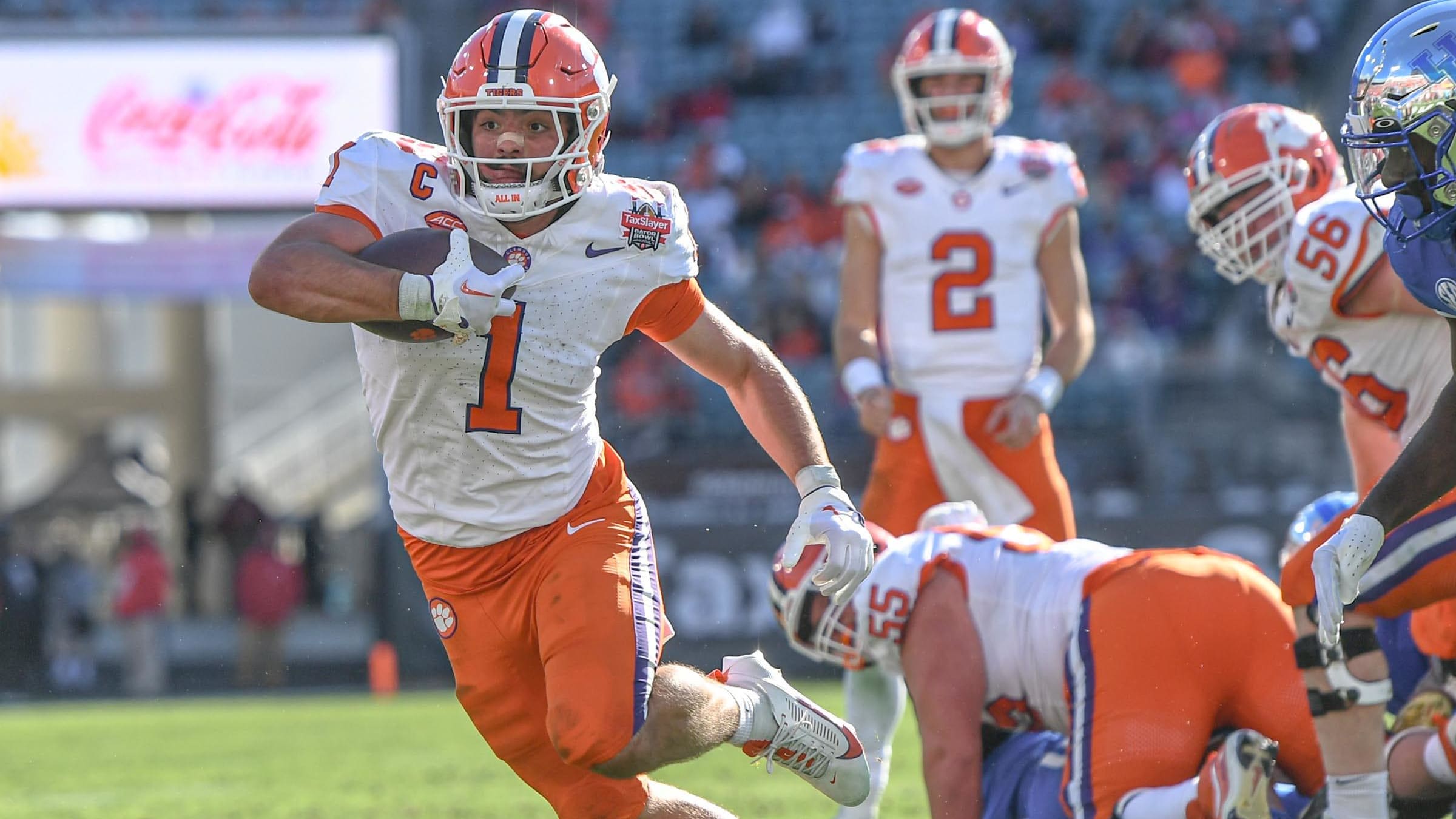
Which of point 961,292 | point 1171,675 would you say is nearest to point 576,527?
point 1171,675

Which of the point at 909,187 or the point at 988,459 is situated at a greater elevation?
the point at 909,187

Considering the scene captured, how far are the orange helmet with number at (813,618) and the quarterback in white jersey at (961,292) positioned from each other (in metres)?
0.95

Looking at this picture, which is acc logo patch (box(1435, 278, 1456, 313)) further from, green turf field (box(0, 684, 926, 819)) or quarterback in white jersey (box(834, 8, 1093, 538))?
green turf field (box(0, 684, 926, 819))

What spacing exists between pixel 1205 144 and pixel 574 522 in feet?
6.43

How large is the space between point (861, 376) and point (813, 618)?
1200mm

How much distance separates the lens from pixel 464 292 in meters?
3.19

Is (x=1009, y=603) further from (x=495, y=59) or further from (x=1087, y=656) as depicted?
(x=495, y=59)

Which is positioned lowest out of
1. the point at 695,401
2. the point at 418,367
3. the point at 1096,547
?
the point at 695,401

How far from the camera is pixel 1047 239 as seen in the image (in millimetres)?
A: 5422

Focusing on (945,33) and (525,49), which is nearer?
(525,49)

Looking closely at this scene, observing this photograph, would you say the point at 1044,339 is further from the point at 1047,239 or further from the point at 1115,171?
the point at 1047,239

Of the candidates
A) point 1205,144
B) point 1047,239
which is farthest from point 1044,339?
point 1205,144

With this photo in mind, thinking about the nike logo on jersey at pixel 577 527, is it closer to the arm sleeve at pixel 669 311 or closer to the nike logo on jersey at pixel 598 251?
the arm sleeve at pixel 669 311

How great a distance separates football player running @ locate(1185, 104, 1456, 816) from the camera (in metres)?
3.64
